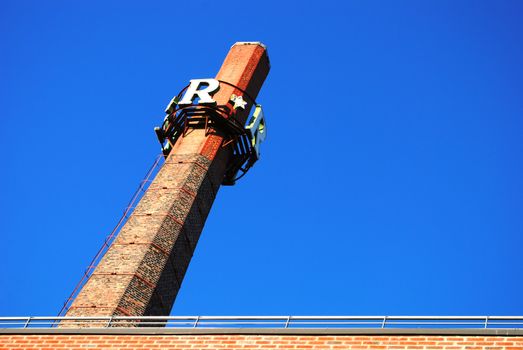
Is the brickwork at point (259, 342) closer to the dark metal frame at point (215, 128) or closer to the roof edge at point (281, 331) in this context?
the roof edge at point (281, 331)

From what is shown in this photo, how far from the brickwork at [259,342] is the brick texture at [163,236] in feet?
23.2

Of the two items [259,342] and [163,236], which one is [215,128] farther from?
[259,342]

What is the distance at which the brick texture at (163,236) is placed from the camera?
1048 inches

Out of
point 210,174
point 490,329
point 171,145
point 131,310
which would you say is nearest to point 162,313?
point 131,310

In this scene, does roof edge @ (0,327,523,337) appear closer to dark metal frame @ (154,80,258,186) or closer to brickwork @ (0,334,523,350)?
brickwork @ (0,334,523,350)

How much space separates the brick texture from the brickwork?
7063 mm

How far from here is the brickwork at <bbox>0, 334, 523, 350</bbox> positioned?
51.8 ft

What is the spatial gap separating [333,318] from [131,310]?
10.7 metres

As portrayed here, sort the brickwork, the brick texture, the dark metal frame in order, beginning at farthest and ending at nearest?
the dark metal frame → the brick texture → the brickwork

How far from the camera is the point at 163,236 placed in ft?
95.1

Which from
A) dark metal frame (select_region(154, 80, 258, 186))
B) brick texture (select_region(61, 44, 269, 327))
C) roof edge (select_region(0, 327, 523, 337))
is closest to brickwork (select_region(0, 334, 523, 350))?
roof edge (select_region(0, 327, 523, 337))

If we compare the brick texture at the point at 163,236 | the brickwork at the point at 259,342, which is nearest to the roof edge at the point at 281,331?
the brickwork at the point at 259,342

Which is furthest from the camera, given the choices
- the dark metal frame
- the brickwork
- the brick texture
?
the dark metal frame

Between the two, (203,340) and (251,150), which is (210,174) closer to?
(251,150)
